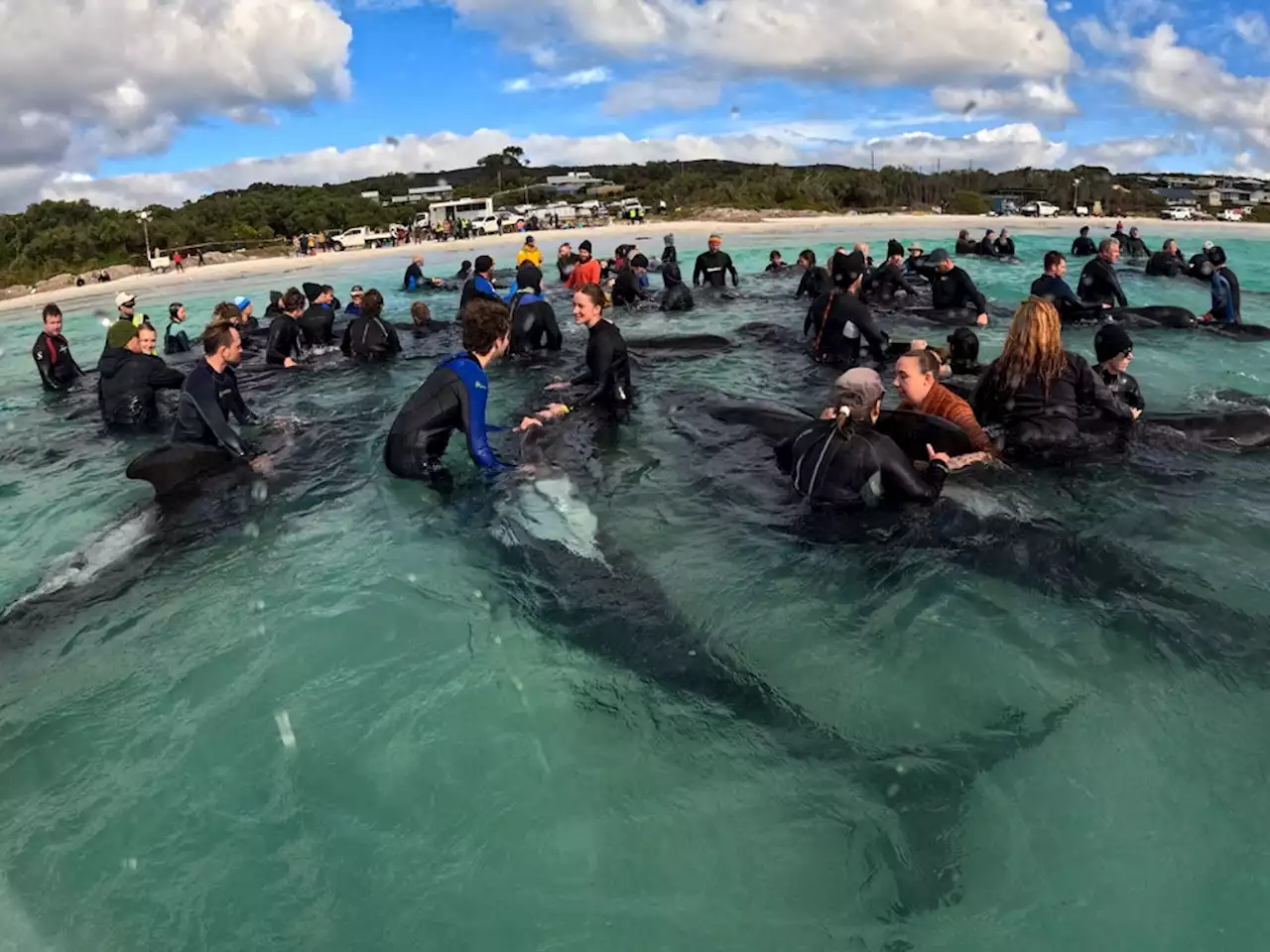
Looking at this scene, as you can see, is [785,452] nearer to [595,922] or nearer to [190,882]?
[595,922]

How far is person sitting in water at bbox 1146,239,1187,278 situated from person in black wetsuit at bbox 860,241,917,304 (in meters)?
9.34

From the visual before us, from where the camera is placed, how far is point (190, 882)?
134 inches

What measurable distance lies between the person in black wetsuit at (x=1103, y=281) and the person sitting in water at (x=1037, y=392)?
8.15 m

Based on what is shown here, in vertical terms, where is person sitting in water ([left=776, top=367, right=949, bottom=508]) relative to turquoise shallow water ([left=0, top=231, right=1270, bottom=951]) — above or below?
above

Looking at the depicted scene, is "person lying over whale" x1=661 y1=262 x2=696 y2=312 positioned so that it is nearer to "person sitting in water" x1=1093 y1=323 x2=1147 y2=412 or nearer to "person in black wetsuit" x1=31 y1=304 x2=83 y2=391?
"person sitting in water" x1=1093 y1=323 x2=1147 y2=412

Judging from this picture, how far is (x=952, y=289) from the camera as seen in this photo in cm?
1434

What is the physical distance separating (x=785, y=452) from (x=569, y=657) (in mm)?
2823

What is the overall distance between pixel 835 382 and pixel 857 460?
1073mm

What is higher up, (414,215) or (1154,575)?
(414,215)

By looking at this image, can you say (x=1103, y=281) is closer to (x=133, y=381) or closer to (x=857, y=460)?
(x=857, y=460)

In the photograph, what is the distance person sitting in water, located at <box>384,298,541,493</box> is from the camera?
21.1 feet

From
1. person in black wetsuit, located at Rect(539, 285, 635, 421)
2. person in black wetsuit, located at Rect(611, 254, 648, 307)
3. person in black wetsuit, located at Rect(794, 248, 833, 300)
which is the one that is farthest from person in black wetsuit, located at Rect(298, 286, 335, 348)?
person in black wetsuit, located at Rect(794, 248, 833, 300)

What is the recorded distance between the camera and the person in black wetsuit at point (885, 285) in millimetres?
16281

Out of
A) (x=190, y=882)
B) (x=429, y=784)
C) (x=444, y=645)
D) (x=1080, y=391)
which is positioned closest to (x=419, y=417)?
(x=444, y=645)
